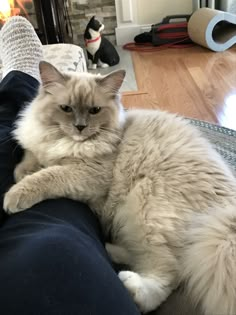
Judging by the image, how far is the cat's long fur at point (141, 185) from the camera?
840mm

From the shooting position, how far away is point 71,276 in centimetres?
67

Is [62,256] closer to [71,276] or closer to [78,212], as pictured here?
[71,276]

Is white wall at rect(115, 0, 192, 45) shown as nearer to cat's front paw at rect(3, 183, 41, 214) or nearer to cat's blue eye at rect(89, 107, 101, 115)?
cat's blue eye at rect(89, 107, 101, 115)

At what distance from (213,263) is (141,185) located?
34cm


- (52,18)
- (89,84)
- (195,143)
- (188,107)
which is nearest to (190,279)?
(195,143)

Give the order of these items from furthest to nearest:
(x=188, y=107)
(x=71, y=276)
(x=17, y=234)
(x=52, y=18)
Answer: (x=52, y=18) < (x=188, y=107) < (x=17, y=234) < (x=71, y=276)

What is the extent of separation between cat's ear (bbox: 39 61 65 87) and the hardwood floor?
124 cm

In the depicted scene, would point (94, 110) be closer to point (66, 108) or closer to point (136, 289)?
point (66, 108)

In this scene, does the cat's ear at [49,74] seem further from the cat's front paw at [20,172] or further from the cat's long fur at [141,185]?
the cat's front paw at [20,172]

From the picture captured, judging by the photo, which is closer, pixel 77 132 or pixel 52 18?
pixel 77 132

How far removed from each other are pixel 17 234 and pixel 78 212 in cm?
21

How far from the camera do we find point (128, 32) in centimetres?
369

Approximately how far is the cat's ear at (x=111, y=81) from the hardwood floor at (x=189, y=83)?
3.62 feet

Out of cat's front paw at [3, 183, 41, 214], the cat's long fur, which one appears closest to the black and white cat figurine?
the cat's long fur
